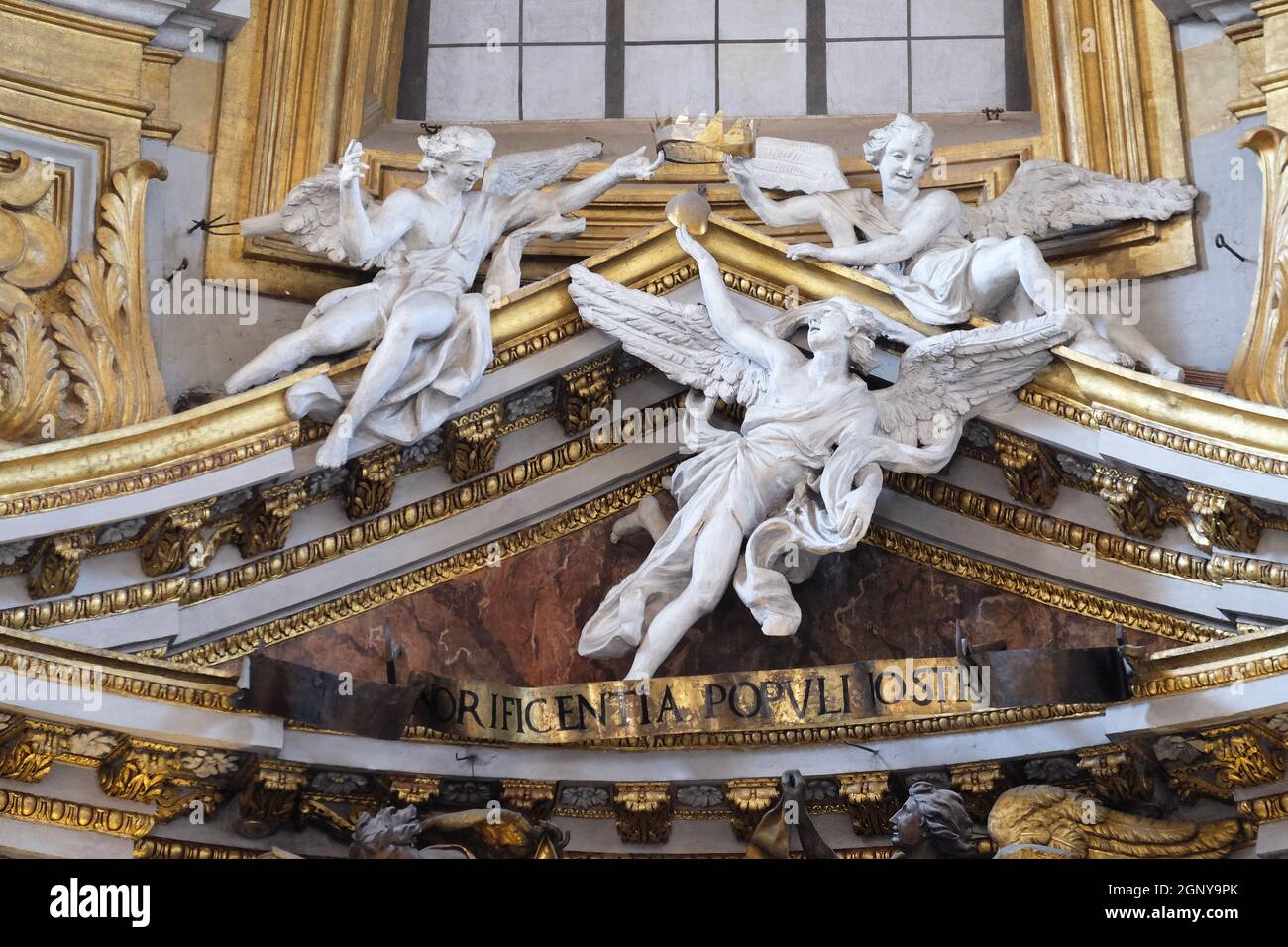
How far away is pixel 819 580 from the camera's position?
1221cm

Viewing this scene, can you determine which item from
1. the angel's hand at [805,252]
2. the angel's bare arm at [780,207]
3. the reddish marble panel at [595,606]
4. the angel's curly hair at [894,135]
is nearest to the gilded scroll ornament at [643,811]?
the reddish marble panel at [595,606]

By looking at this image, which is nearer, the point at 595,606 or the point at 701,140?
the point at 595,606

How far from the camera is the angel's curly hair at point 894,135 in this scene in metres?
12.6

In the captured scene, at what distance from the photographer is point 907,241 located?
12.4 m

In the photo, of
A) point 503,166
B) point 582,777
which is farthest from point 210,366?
point 582,777

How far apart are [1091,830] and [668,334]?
8.76 ft

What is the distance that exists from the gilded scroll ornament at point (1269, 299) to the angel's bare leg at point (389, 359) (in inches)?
130

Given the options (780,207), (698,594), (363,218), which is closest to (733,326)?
(780,207)

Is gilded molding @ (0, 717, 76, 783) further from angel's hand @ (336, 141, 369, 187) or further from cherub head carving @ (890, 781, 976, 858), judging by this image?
cherub head carving @ (890, 781, 976, 858)

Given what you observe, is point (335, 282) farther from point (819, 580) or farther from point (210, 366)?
point (819, 580)

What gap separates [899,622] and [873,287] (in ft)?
4.55

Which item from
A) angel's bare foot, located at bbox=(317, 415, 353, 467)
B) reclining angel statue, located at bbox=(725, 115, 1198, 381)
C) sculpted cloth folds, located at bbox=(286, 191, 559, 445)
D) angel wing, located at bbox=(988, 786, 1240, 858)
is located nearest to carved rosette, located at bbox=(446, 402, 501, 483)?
sculpted cloth folds, located at bbox=(286, 191, 559, 445)

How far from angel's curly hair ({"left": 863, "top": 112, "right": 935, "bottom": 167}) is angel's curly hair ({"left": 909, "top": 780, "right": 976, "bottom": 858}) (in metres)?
2.92

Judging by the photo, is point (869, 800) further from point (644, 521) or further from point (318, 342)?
point (318, 342)
